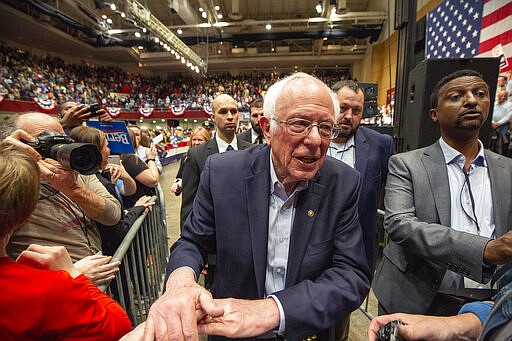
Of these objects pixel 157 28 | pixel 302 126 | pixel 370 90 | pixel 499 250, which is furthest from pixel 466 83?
pixel 157 28

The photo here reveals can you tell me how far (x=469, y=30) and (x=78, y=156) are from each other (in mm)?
5923

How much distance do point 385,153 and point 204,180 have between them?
1745mm

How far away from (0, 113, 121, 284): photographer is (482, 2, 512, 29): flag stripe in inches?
292

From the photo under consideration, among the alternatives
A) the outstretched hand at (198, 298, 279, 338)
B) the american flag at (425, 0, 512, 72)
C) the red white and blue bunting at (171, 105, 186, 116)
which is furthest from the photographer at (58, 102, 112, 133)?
the red white and blue bunting at (171, 105, 186, 116)

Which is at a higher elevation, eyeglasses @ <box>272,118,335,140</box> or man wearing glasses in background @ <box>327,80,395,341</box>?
eyeglasses @ <box>272,118,335,140</box>

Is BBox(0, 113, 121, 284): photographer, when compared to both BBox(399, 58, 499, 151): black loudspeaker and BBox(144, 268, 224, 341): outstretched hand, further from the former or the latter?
BBox(399, 58, 499, 151): black loudspeaker

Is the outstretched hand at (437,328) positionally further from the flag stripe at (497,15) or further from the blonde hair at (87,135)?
the flag stripe at (497,15)

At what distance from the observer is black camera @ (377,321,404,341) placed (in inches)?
38.0

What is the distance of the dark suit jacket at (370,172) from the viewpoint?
2.22 m

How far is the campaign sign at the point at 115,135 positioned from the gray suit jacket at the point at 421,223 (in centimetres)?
198

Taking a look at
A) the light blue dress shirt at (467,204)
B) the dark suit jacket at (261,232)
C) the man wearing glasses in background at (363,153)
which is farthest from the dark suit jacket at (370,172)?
the dark suit jacket at (261,232)

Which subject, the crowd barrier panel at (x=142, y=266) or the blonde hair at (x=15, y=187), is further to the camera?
the crowd barrier panel at (x=142, y=266)

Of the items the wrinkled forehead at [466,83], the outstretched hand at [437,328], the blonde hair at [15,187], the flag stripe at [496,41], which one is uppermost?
the flag stripe at [496,41]

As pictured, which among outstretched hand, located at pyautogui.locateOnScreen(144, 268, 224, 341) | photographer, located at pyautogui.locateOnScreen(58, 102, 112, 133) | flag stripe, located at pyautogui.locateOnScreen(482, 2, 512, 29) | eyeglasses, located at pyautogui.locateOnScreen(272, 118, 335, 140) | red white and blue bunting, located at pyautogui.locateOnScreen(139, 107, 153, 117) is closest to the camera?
outstretched hand, located at pyautogui.locateOnScreen(144, 268, 224, 341)
